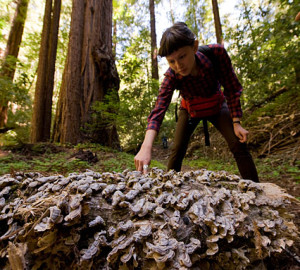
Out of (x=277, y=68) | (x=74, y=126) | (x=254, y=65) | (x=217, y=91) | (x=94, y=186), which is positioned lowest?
(x=94, y=186)

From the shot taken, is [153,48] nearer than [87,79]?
No

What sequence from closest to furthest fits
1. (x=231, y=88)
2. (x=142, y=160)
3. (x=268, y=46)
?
(x=142, y=160) → (x=231, y=88) → (x=268, y=46)

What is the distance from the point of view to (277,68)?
4840mm

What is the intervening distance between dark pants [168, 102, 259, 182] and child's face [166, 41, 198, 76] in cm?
Result: 77

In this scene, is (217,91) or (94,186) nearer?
(94,186)

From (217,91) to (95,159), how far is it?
3038 mm

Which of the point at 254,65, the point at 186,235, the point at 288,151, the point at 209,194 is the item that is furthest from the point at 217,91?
the point at 254,65

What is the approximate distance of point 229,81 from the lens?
2.23 meters

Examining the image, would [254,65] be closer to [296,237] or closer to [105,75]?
[105,75]

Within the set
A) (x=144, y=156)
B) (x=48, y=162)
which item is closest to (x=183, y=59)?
(x=144, y=156)

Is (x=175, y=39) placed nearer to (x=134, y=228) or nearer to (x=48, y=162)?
(x=134, y=228)

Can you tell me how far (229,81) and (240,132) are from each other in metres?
0.68

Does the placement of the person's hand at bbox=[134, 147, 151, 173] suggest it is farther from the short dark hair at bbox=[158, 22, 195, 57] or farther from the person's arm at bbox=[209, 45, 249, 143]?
the person's arm at bbox=[209, 45, 249, 143]

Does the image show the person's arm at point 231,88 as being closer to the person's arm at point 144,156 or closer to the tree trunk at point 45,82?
the person's arm at point 144,156
